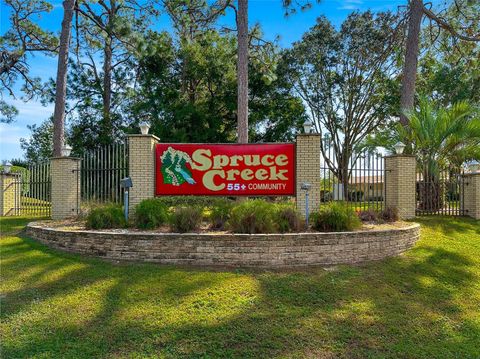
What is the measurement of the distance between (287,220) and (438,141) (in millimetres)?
6412

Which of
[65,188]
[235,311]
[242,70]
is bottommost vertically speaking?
[235,311]

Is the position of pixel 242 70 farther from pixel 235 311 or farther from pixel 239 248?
pixel 235 311

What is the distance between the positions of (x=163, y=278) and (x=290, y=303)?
203 cm

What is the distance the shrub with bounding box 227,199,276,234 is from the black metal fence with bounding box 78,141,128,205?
512 cm

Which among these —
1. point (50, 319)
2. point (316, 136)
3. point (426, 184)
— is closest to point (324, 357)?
point (50, 319)

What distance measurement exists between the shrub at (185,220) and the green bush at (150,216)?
534mm

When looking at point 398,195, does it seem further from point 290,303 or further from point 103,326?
point 103,326

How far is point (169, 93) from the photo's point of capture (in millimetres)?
19156

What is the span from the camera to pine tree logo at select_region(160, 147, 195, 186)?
372 inches

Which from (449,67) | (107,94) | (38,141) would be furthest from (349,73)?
(38,141)

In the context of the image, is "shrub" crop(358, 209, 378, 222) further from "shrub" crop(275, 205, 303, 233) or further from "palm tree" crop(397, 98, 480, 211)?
"palm tree" crop(397, 98, 480, 211)

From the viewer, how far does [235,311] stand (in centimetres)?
495

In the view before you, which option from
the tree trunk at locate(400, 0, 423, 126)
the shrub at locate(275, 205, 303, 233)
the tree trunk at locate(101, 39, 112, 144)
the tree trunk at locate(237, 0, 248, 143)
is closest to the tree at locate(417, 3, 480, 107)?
the tree trunk at locate(400, 0, 423, 126)

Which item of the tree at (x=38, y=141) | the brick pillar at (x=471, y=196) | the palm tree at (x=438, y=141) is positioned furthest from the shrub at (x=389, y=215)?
the tree at (x=38, y=141)
